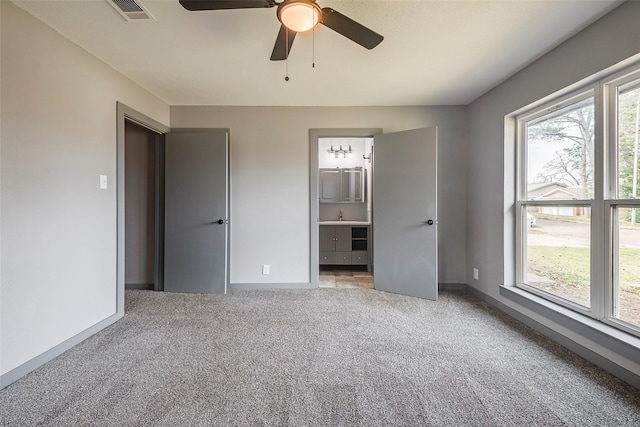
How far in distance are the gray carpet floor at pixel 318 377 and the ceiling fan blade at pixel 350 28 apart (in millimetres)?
2072

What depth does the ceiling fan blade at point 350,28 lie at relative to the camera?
1525 millimetres

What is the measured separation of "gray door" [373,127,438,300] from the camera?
3230 millimetres

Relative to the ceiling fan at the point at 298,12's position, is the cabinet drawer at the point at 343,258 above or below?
below

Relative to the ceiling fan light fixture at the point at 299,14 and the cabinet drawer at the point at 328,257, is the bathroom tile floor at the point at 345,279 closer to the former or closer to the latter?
the cabinet drawer at the point at 328,257

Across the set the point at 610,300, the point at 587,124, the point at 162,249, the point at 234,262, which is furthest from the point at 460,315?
the point at 162,249

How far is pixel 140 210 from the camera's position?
3.62 meters

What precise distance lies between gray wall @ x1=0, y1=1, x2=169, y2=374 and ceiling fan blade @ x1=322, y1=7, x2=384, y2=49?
6.57 ft

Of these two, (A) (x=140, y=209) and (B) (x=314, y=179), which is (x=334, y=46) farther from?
(A) (x=140, y=209)

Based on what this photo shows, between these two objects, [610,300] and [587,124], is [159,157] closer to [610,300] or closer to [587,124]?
[587,124]

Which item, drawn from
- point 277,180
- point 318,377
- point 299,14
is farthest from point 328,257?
point 299,14

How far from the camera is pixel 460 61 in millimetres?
2482

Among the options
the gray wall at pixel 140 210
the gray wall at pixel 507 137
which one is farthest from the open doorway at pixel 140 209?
the gray wall at pixel 507 137

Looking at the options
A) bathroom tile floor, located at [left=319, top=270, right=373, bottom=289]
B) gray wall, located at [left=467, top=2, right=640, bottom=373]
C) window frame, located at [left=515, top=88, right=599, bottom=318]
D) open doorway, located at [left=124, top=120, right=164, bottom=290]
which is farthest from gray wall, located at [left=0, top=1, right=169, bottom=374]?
window frame, located at [left=515, top=88, right=599, bottom=318]

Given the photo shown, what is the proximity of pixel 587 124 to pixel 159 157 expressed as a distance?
4.31m
